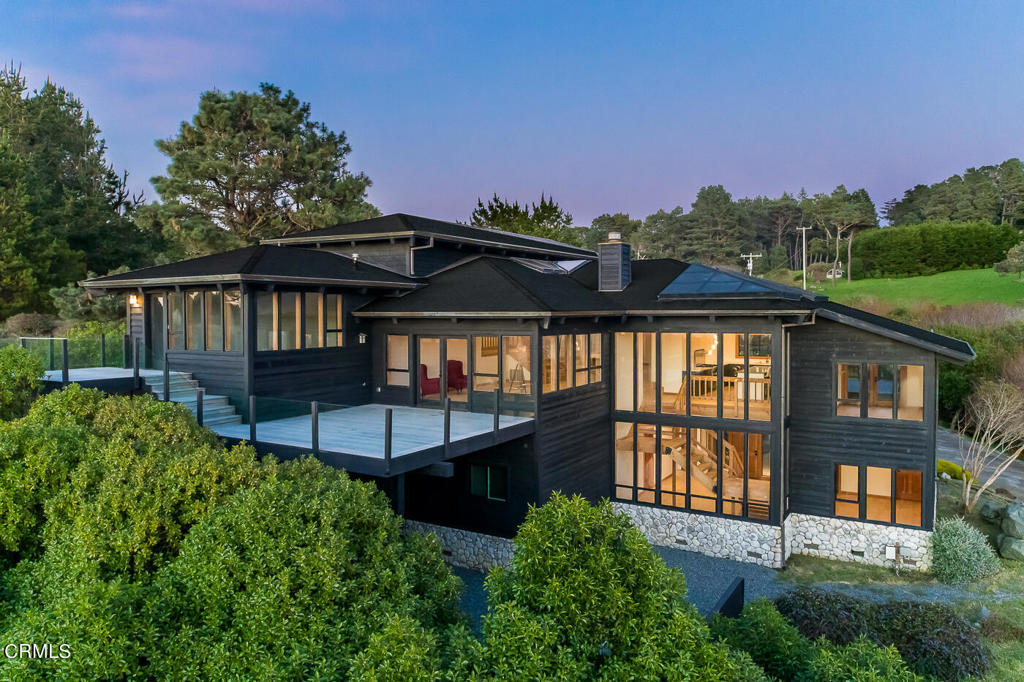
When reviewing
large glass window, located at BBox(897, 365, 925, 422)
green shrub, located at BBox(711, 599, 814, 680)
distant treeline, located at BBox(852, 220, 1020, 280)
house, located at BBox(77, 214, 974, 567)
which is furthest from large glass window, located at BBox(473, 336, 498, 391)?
distant treeline, located at BBox(852, 220, 1020, 280)

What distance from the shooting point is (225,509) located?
18.2 ft

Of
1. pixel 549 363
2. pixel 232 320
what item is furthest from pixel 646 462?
pixel 232 320

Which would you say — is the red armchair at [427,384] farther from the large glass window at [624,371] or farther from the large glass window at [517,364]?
the large glass window at [624,371]

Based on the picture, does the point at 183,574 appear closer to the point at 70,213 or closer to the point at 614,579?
the point at 614,579

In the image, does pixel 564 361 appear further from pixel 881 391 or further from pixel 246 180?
pixel 246 180

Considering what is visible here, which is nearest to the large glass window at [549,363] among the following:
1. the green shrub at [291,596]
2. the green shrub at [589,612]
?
the green shrub at [291,596]

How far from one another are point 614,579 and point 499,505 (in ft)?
24.7

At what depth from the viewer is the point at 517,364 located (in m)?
11.8

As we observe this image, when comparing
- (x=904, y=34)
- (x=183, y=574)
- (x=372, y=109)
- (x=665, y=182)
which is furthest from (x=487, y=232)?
(x=665, y=182)

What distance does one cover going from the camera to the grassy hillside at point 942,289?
32.6m

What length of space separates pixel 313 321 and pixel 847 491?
37.5ft

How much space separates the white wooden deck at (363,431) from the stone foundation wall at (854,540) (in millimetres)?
6321

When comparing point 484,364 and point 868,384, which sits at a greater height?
point 484,364

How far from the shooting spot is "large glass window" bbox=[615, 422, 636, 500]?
44.5ft
